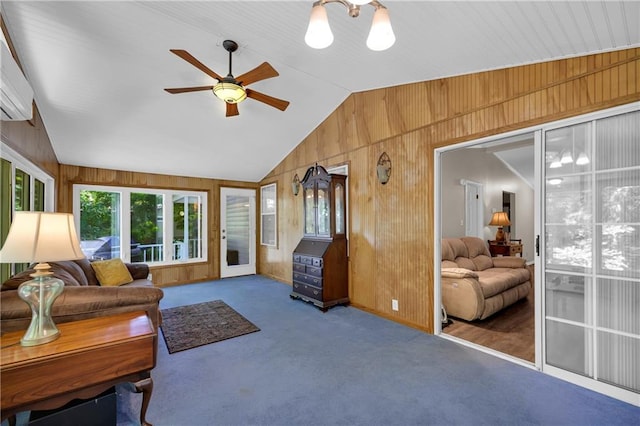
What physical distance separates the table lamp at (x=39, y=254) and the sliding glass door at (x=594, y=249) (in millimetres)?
3373

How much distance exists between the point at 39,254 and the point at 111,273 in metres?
2.54

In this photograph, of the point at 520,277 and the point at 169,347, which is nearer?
the point at 169,347

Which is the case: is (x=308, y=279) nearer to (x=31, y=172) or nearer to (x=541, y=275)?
(x=541, y=275)

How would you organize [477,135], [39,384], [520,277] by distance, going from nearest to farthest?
[39,384], [477,135], [520,277]

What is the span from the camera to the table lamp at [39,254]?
1447 millimetres

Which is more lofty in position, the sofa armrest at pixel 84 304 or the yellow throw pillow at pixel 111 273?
the sofa armrest at pixel 84 304

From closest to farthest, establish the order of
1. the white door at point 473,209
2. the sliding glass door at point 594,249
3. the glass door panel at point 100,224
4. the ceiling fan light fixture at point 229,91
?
the sliding glass door at point 594,249 → the ceiling fan light fixture at point 229,91 → the glass door panel at point 100,224 → the white door at point 473,209

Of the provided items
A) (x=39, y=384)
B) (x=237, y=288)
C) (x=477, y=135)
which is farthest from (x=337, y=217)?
(x=39, y=384)

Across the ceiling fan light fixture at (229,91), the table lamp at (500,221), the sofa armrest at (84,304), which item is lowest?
the sofa armrest at (84,304)

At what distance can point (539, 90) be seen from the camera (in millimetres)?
2350

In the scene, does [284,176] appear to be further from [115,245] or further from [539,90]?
[539,90]

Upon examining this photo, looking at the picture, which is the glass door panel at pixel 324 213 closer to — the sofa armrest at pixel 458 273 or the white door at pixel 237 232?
the sofa armrest at pixel 458 273

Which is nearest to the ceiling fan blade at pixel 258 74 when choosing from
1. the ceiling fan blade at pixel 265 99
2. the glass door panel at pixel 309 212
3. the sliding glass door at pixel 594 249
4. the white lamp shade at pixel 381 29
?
the ceiling fan blade at pixel 265 99

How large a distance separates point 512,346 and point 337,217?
2.50m
